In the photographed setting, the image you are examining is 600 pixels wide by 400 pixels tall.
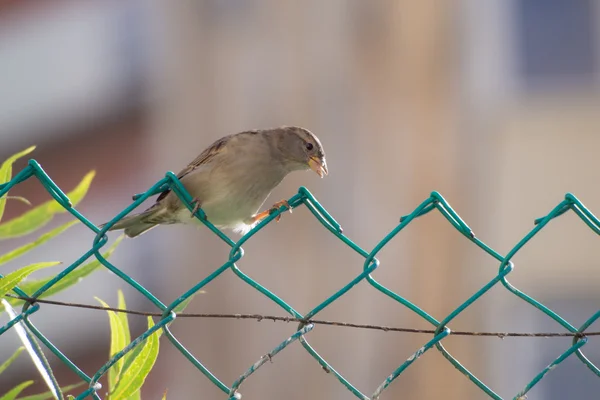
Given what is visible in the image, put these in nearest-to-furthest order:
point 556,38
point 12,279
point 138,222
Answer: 1. point 12,279
2. point 138,222
3. point 556,38

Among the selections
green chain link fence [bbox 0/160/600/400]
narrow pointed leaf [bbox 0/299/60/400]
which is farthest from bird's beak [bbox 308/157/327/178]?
narrow pointed leaf [bbox 0/299/60/400]

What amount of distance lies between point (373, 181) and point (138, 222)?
14.9ft

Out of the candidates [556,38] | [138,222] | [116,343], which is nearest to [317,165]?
[138,222]

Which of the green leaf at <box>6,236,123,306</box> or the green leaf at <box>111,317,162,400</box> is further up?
the green leaf at <box>6,236,123,306</box>

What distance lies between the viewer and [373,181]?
279 inches

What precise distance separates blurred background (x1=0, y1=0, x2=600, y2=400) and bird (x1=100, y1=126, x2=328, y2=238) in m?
3.71

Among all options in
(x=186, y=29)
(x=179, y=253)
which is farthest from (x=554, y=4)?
(x=179, y=253)

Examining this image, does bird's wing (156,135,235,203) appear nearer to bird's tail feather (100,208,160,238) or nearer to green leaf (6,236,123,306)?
bird's tail feather (100,208,160,238)

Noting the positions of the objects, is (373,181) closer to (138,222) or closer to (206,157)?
(206,157)

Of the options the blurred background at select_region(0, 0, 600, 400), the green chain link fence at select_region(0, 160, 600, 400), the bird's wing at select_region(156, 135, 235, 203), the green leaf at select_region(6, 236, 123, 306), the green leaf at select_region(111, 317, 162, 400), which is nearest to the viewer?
the green chain link fence at select_region(0, 160, 600, 400)

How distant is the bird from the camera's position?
8.93 feet

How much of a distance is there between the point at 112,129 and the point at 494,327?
3.08m

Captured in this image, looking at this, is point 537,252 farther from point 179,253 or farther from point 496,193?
point 179,253

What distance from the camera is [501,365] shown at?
6.68 metres
